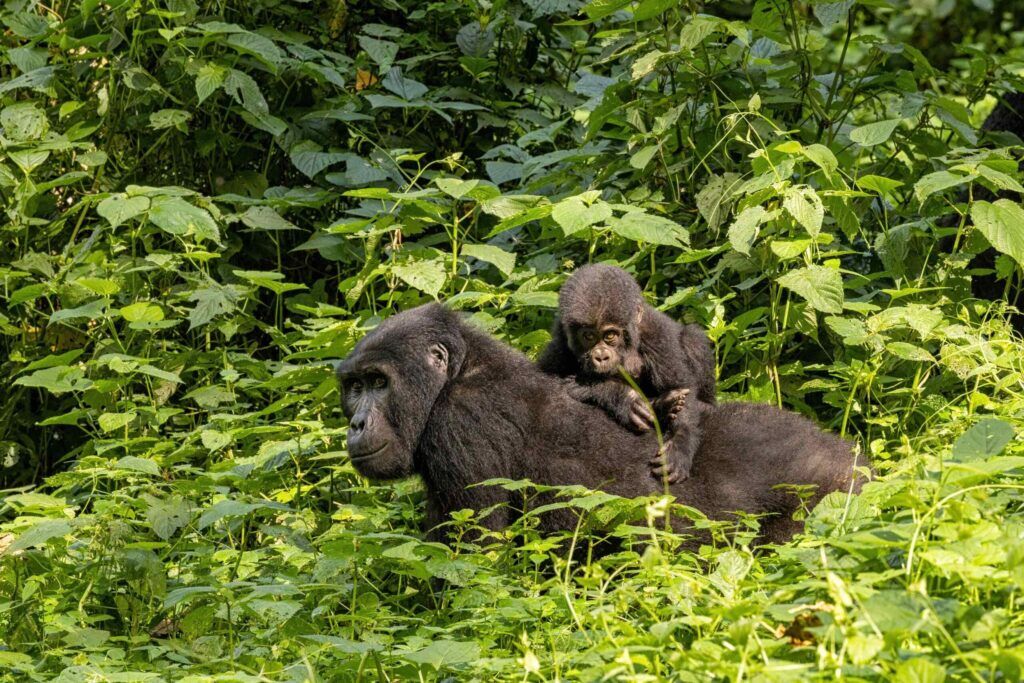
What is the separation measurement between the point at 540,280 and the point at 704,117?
1095 millimetres

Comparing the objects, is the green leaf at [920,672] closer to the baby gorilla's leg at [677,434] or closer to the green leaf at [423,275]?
the baby gorilla's leg at [677,434]

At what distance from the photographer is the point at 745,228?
4.12 metres

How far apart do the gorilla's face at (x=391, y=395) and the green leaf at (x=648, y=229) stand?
833 millimetres

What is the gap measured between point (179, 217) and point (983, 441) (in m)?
3.18

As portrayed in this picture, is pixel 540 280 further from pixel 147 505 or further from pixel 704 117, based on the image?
pixel 147 505

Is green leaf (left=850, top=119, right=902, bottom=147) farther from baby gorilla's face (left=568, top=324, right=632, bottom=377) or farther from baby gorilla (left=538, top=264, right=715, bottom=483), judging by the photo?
baby gorilla's face (left=568, top=324, right=632, bottom=377)

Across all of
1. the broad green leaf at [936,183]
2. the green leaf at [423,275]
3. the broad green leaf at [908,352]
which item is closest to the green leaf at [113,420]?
the green leaf at [423,275]

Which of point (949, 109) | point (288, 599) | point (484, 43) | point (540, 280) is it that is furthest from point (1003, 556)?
point (484, 43)

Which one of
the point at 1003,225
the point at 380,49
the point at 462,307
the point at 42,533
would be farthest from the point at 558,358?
the point at 380,49

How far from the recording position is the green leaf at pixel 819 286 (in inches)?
159

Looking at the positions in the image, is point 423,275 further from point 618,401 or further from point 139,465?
point 139,465

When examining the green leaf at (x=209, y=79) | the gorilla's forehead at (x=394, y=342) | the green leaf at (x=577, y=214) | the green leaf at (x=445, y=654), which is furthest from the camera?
the green leaf at (x=209, y=79)

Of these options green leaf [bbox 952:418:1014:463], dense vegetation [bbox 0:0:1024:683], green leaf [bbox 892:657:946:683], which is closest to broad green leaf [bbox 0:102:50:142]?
dense vegetation [bbox 0:0:1024:683]

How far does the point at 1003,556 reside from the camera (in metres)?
2.15
